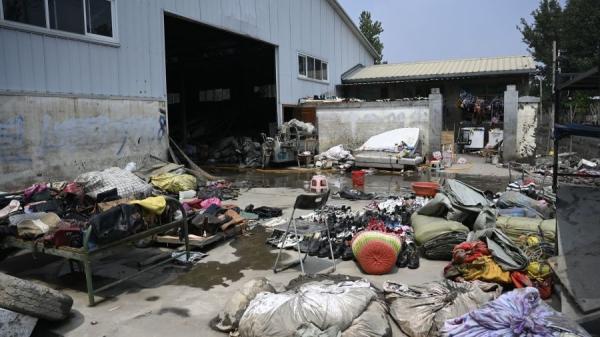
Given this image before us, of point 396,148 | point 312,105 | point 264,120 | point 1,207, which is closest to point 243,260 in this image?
point 1,207

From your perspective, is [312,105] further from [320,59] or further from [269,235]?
[269,235]

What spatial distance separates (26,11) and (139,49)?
299 cm

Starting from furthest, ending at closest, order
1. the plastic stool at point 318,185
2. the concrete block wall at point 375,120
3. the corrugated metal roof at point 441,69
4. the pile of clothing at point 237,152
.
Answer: the corrugated metal roof at point 441,69
the pile of clothing at point 237,152
the concrete block wall at point 375,120
the plastic stool at point 318,185

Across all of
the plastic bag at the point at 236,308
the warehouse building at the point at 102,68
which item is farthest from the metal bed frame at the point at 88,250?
the warehouse building at the point at 102,68

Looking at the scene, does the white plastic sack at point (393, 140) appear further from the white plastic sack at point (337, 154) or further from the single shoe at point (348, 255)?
the single shoe at point (348, 255)

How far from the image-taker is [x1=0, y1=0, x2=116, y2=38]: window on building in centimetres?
834

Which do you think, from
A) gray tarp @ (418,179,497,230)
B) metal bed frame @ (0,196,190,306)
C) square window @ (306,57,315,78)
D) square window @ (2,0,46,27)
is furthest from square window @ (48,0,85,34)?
square window @ (306,57,315,78)

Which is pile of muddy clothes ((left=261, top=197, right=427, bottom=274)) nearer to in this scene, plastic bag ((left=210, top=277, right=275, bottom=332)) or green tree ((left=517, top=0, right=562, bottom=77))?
plastic bag ((left=210, top=277, right=275, bottom=332))

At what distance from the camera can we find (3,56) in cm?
817

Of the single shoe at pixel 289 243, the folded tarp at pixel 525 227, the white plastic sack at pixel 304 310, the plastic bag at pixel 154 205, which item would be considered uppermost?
the plastic bag at pixel 154 205

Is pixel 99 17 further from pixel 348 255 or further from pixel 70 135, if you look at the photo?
pixel 348 255

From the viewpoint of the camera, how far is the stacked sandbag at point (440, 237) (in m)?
5.32

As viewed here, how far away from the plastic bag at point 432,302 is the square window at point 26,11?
8.72 metres

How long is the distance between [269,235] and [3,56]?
632cm
